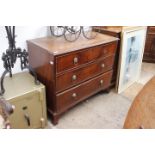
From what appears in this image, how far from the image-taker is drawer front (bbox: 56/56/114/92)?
5.52ft

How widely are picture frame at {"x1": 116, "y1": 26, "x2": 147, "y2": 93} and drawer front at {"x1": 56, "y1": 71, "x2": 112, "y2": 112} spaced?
0.23 meters

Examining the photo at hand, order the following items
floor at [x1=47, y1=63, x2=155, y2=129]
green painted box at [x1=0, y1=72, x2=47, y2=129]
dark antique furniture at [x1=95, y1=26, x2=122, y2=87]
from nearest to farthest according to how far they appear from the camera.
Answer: green painted box at [x1=0, y1=72, x2=47, y2=129] < floor at [x1=47, y1=63, x2=155, y2=129] < dark antique furniture at [x1=95, y1=26, x2=122, y2=87]

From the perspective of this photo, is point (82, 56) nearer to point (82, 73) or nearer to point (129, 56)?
point (82, 73)

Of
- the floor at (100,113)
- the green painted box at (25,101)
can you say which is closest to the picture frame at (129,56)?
the floor at (100,113)

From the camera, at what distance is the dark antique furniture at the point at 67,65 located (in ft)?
5.22

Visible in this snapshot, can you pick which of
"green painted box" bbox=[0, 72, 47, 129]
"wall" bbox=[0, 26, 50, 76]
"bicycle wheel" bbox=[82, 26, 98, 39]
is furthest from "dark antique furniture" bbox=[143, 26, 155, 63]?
"green painted box" bbox=[0, 72, 47, 129]

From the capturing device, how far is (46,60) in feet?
5.28

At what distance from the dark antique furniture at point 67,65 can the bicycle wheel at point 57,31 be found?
109 millimetres

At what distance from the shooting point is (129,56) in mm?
2457

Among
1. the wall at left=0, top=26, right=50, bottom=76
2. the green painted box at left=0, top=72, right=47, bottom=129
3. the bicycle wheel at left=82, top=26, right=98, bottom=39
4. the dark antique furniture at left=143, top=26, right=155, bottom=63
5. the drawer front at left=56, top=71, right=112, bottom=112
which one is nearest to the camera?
the green painted box at left=0, top=72, right=47, bottom=129

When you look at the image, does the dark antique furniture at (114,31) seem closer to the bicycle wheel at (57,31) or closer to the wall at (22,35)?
the bicycle wheel at (57,31)

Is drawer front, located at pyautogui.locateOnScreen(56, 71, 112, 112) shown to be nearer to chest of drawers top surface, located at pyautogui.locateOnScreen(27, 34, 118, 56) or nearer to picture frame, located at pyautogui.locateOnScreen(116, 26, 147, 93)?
picture frame, located at pyautogui.locateOnScreen(116, 26, 147, 93)
